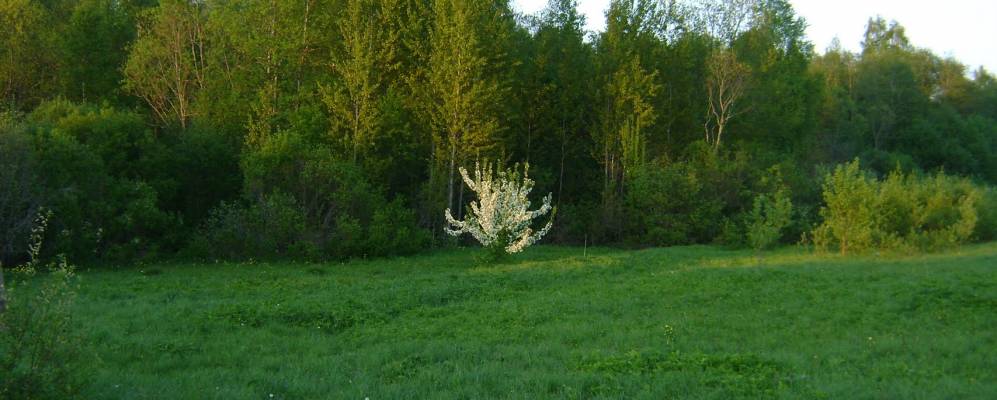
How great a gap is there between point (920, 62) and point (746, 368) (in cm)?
6619

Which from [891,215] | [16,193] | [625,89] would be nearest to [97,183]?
[16,193]

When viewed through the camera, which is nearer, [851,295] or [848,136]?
[851,295]

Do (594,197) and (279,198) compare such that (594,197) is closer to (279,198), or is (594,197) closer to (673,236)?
(673,236)

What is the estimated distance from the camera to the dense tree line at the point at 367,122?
69.7 ft

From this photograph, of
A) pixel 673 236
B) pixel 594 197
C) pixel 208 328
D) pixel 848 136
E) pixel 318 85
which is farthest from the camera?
pixel 848 136

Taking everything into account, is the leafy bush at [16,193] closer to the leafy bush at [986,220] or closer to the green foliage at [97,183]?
the green foliage at [97,183]

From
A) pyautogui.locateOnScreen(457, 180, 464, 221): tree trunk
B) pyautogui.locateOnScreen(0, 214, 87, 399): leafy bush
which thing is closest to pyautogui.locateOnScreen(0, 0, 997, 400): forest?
pyautogui.locateOnScreen(0, 214, 87, 399): leafy bush

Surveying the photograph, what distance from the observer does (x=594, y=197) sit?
3522 cm

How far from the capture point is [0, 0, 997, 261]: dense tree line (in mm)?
21250

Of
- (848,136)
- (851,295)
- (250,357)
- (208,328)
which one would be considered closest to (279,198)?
(208,328)

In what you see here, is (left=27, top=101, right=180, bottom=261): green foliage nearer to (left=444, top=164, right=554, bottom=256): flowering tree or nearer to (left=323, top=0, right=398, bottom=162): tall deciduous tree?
(left=323, top=0, right=398, bottom=162): tall deciduous tree

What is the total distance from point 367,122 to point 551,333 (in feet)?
58.2

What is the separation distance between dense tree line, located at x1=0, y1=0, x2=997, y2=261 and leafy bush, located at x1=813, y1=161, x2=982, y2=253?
3.39 meters

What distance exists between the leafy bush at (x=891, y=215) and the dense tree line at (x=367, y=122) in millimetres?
3389
